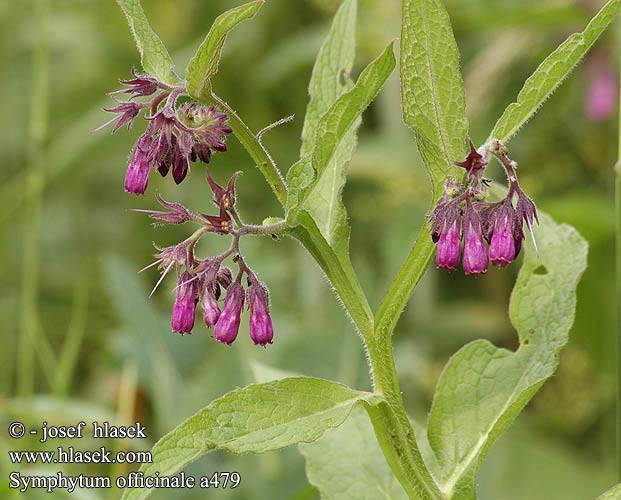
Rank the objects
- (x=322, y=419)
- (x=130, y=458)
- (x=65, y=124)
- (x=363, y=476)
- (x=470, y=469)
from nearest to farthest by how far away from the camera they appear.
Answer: (x=322, y=419) → (x=470, y=469) → (x=363, y=476) → (x=130, y=458) → (x=65, y=124)

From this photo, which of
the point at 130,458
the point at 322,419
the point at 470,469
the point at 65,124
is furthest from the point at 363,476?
the point at 65,124

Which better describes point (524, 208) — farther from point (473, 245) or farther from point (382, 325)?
point (382, 325)

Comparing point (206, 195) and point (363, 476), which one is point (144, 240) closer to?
point (206, 195)

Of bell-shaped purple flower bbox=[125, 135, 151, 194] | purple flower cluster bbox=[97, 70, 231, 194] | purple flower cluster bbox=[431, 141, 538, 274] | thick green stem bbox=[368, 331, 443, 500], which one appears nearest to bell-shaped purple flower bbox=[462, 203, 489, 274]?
purple flower cluster bbox=[431, 141, 538, 274]

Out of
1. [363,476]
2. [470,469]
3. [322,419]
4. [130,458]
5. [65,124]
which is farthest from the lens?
[65,124]

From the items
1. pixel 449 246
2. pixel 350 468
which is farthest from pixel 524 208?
pixel 350 468

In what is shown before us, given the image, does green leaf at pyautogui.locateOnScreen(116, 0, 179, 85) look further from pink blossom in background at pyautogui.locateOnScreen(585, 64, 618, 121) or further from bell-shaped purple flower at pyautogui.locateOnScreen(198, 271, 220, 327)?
pink blossom in background at pyautogui.locateOnScreen(585, 64, 618, 121)
